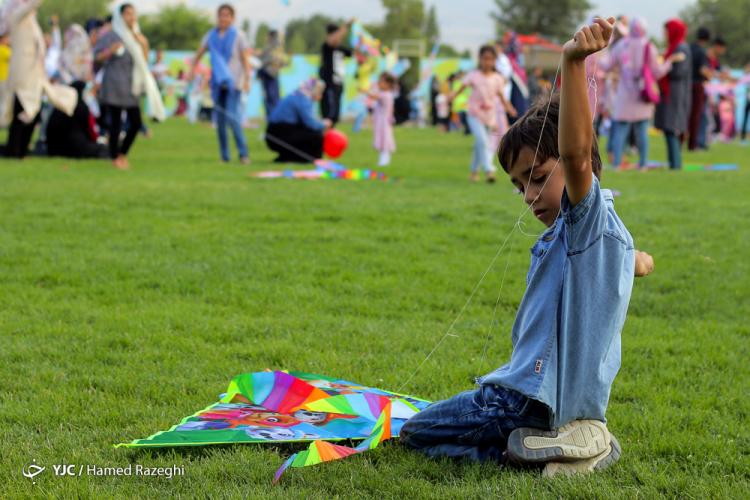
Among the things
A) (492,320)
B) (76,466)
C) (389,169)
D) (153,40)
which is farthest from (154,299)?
(153,40)

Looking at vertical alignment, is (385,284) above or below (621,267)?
below

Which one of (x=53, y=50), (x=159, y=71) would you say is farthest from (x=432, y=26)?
(x=53, y=50)

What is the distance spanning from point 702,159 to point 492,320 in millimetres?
13238

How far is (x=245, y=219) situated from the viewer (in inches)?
320

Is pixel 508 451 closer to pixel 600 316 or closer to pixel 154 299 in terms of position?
pixel 600 316

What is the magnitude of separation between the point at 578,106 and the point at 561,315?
72 cm

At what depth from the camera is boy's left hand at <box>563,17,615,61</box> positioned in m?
2.38

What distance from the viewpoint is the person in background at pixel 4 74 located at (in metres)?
12.1

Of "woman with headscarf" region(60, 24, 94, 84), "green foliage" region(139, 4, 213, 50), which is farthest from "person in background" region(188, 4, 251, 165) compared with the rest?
"green foliage" region(139, 4, 213, 50)

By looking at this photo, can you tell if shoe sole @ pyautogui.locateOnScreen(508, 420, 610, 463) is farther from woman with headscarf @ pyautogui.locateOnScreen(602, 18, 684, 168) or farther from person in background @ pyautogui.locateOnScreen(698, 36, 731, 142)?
person in background @ pyautogui.locateOnScreen(698, 36, 731, 142)

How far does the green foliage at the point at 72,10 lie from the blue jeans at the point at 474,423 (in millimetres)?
73050


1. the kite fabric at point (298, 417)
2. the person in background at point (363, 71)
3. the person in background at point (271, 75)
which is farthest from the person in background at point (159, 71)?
the kite fabric at point (298, 417)

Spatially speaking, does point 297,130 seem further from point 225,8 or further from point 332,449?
point 332,449

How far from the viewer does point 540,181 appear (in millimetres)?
2877
